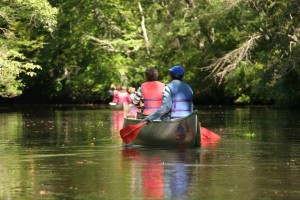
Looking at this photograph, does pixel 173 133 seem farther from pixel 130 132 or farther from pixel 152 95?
pixel 152 95

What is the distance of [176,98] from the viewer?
19.6m

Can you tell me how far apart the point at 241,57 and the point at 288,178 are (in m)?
34.3

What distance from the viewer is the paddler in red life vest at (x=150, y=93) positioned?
21.2 meters

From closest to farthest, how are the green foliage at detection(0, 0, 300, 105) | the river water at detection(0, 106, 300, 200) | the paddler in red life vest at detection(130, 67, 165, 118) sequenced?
the river water at detection(0, 106, 300, 200), the paddler in red life vest at detection(130, 67, 165, 118), the green foliage at detection(0, 0, 300, 105)

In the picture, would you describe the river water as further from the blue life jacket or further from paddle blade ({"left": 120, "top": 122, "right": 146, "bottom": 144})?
the blue life jacket

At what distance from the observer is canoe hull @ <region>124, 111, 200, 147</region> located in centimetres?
1895

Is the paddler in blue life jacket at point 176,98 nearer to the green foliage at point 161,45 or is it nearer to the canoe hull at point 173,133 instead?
the canoe hull at point 173,133

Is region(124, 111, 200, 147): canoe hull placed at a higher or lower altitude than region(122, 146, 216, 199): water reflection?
higher

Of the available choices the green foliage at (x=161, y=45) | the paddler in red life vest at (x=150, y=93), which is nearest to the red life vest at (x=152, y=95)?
the paddler in red life vest at (x=150, y=93)

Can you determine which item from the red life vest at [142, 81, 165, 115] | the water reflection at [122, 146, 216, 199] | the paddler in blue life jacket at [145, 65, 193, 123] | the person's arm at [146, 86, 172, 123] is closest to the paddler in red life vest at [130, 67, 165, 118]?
the red life vest at [142, 81, 165, 115]

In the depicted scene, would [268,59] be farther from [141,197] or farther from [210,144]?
[141,197]

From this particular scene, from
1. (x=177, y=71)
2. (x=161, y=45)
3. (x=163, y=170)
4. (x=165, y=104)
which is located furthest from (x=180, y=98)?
(x=161, y=45)

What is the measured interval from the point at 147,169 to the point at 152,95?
21.4 feet

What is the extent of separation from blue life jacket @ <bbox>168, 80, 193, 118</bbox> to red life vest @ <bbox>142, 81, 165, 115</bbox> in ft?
4.96
